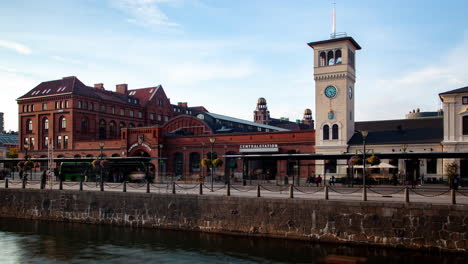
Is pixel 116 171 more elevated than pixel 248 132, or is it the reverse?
pixel 248 132

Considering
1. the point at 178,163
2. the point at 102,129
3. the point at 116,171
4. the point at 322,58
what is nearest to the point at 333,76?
the point at 322,58

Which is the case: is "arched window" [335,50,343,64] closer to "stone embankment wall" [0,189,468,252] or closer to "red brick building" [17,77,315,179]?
"red brick building" [17,77,315,179]

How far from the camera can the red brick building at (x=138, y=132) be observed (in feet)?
186

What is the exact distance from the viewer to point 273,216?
2655 cm

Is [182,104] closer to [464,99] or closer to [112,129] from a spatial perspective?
[112,129]

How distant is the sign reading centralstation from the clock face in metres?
8.81

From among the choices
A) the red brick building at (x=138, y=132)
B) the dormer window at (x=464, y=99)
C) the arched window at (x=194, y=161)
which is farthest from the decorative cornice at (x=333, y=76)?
the arched window at (x=194, y=161)

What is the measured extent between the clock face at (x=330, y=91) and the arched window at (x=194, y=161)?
63.8ft

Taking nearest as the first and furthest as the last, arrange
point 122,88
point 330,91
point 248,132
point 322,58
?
point 330,91
point 322,58
point 248,132
point 122,88

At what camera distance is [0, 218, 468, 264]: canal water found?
72.7 ft

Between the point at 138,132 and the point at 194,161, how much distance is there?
973 cm

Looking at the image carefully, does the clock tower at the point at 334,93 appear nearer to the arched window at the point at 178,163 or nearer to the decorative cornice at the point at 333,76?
the decorative cornice at the point at 333,76

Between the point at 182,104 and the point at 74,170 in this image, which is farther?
the point at 182,104

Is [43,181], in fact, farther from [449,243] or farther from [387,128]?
[387,128]
